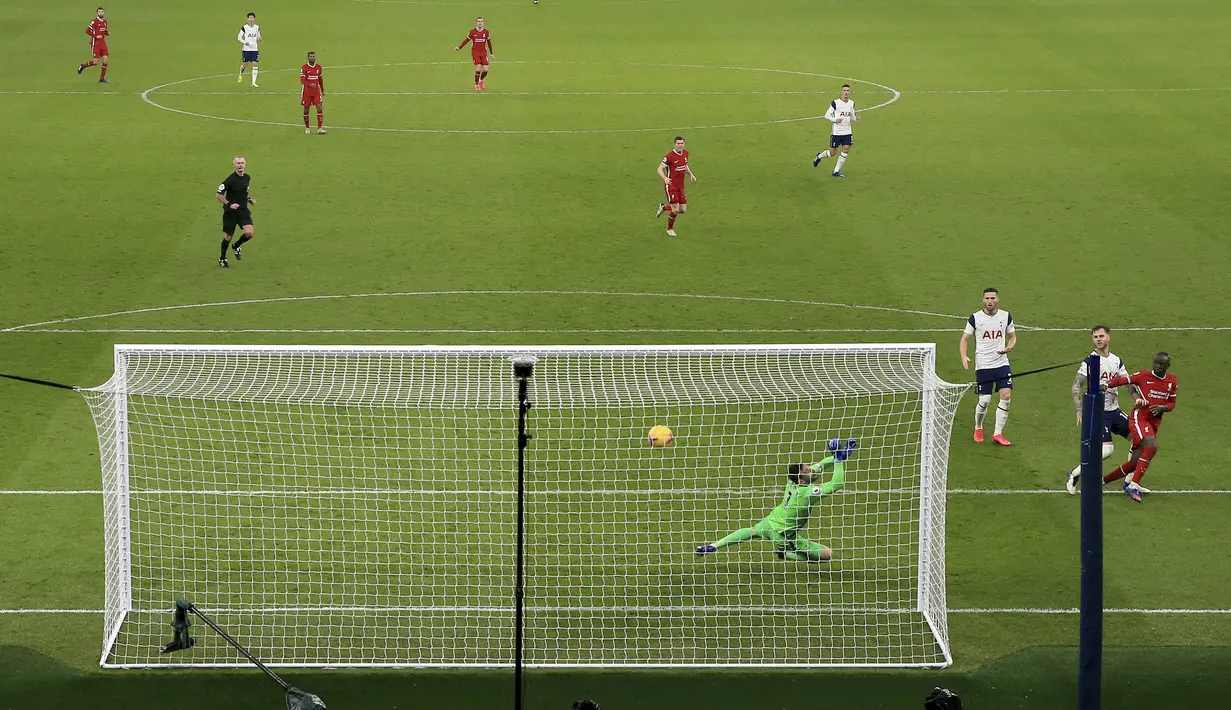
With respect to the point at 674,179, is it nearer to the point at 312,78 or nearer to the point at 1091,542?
the point at 312,78

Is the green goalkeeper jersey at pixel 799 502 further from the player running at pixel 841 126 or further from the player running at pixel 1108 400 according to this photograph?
the player running at pixel 841 126

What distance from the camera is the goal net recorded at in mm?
12953

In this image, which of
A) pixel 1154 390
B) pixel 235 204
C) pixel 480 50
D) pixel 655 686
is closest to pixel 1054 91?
pixel 480 50

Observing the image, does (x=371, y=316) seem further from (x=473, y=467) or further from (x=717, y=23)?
(x=717, y=23)

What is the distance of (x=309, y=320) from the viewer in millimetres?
21609

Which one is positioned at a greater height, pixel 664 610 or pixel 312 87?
pixel 312 87

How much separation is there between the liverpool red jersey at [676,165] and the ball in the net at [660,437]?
30.8ft

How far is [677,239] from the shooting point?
25.6 metres

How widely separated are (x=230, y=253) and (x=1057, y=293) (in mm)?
12522

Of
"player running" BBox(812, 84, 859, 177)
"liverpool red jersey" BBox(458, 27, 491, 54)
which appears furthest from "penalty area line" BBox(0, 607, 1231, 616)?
"liverpool red jersey" BBox(458, 27, 491, 54)

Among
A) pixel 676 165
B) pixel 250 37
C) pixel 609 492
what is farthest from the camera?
pixel 250 37

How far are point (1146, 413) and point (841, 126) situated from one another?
14.4 m

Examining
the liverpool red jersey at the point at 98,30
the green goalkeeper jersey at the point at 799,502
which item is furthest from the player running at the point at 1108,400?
the liverpool red jersey at the point at 98,30

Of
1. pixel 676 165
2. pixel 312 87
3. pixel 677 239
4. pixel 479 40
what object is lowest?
pixel 677 239
